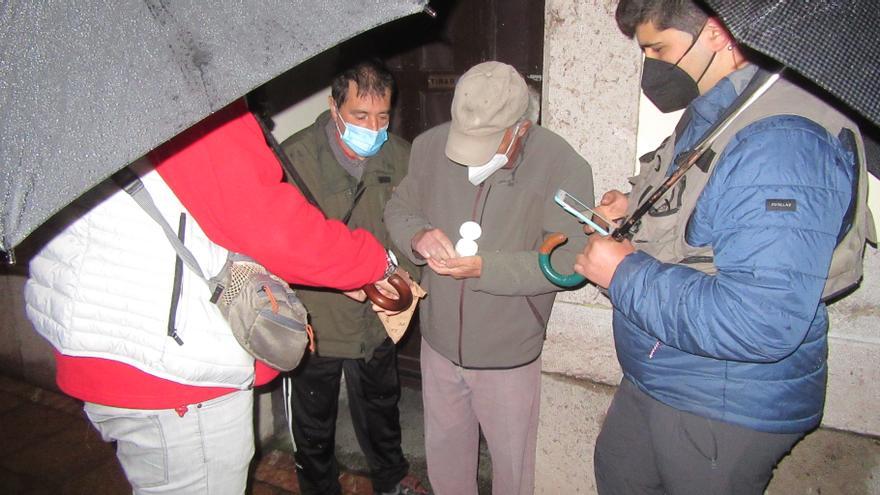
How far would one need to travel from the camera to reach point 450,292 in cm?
243

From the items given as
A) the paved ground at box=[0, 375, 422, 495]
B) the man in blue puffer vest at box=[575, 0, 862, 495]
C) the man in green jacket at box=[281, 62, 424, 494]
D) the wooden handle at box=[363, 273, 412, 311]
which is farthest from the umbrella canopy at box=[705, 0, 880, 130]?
the paved ground at box=[0, 375, 422, 495]

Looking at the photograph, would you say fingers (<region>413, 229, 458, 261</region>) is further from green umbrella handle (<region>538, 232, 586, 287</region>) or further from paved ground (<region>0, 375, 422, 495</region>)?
paved ground (<region>0, 375, 422, 495</region>)

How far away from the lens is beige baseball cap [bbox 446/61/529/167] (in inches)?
83.2

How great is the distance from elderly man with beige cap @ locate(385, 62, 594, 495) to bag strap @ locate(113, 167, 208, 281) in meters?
0.97

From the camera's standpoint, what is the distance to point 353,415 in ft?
10.4

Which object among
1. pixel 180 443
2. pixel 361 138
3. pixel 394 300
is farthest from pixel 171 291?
pixel 361 138

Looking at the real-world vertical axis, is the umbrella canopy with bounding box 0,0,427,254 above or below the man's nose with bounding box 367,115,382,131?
above

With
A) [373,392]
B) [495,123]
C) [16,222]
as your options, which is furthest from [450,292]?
[16,222]

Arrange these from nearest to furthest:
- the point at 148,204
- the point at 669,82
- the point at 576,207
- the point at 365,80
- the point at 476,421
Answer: the point at 148,204 < the point at 669,82 < the point at 576,207 < the point at 365,80 < the point at 476,421

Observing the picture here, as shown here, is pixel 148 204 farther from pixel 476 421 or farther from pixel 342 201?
pixel 476 421

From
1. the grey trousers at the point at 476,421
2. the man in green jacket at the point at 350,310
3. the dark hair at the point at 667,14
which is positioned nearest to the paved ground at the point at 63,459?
the man in green jacket at the point at 350,310

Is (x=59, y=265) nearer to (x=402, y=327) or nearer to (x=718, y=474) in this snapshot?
(x=402, y=327)

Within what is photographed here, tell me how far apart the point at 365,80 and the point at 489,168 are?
2.73 ft

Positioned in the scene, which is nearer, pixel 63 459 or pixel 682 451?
pixel 682 451
